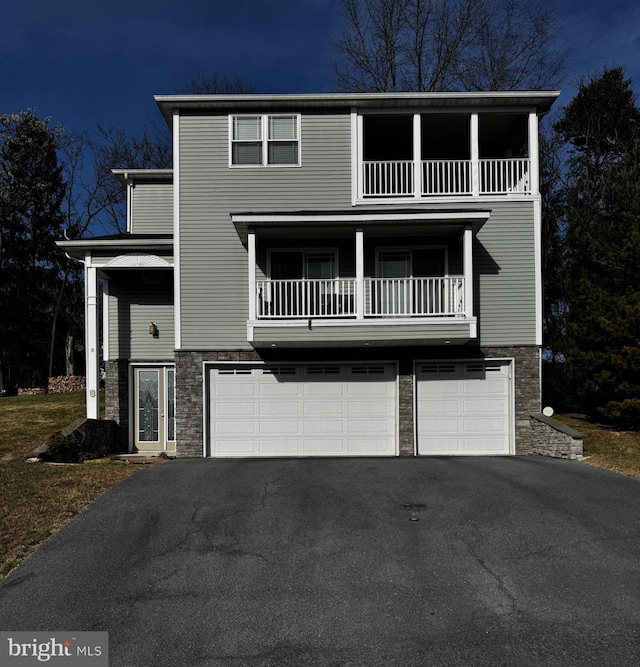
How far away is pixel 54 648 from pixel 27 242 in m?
31.1

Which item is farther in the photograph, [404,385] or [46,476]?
[404,385]

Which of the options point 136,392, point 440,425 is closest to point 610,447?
point 440,425

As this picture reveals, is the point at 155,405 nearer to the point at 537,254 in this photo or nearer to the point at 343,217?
the point at 343,217

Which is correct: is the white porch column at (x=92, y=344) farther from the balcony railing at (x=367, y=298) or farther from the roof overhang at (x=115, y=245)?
the balcony railing at (x=367, y=298)

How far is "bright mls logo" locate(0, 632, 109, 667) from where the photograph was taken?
419 centimetres

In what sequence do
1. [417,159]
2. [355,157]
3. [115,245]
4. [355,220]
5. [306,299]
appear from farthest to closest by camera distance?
[115,245], [306,299], [355,157], [417,159], [355,220]

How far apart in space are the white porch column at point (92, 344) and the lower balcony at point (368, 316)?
13.7 ft

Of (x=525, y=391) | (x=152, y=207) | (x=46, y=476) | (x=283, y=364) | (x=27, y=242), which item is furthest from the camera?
(x=27, y=242)

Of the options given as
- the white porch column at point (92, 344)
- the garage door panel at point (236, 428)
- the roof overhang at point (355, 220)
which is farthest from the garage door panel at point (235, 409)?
the roof overhang at point (355, 220)

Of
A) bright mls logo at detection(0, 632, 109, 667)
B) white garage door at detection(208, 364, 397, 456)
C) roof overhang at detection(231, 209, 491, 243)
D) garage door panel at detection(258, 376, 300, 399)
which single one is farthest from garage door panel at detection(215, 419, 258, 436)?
bright mls logo at detection(0, 632, 109, 667)

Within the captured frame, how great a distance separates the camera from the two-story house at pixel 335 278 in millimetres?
12242

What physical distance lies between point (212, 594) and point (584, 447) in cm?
989

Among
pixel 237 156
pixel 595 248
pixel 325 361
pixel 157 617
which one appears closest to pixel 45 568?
pixel 157 617

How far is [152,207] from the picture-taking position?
15180 mm
